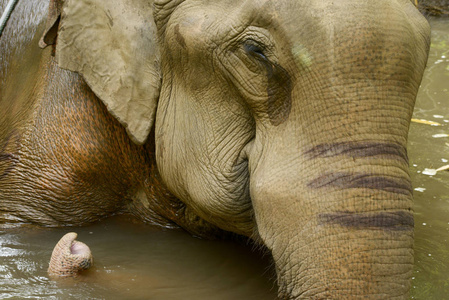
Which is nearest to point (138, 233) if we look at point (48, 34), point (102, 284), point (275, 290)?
point (102, 284)

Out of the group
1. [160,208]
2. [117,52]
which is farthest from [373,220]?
[160,208]

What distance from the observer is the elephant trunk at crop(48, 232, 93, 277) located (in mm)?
3006

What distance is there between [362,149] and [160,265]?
1.42m

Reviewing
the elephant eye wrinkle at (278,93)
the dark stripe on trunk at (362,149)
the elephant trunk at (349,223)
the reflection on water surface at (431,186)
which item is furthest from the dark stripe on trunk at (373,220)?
the reflection on water surface at (431,186)

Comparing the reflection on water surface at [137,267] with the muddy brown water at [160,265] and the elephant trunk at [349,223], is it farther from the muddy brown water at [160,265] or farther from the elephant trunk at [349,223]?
the elephant trunk at [349,223]

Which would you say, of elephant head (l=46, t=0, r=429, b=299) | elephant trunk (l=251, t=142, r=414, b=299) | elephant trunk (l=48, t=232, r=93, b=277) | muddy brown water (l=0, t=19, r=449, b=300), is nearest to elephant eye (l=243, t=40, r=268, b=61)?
elephant head (l=46, t=0, r=429, b=299)

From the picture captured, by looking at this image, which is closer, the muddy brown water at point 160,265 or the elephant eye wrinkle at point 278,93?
the elephant eye wrinkle at point 278,93

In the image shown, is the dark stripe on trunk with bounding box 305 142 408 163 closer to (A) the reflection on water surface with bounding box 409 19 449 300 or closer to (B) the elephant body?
(A) the reflection on water surface with bounding box 409 19 449 300

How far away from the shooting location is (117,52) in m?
2.96

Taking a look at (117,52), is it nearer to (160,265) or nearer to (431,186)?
(160,265)

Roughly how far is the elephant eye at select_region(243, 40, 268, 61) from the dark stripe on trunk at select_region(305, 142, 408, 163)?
0.43 m

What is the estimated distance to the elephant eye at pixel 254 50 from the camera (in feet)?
8.03

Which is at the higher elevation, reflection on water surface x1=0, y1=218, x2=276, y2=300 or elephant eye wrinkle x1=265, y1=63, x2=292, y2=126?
elephant eye wrinkle x1=265, y1=63, x2=292, y2=126

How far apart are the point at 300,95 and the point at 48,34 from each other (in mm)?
1345
